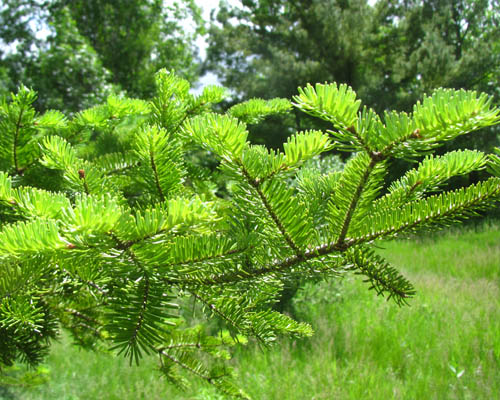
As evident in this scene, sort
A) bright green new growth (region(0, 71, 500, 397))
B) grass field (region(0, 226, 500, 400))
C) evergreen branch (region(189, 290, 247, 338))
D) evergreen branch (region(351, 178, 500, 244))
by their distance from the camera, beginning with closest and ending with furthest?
1. bright green new growth (region(0, 71, 500, 397))
2. evergreen branch (region(351, 178, 500, 244))
3. evergreen branch (region(189, 290, 247, 338))
4. grass field (region(0, 226, 500, 400))

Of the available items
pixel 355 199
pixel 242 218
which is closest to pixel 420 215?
pixel 355 199

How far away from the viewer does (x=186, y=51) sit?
1312cm

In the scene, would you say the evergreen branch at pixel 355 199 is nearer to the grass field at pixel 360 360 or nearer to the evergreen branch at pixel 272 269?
the evergreen branch at pixel 272 269

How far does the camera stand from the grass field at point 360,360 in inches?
103

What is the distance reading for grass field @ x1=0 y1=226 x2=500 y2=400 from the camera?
2.61 m

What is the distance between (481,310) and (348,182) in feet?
13.8

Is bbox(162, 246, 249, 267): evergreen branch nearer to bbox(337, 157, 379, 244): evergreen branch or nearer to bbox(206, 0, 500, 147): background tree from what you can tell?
bbox(337, 157, 379, 244): evergreen branch

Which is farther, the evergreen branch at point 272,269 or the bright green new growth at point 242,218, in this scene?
the evergreen branch at point 272,269

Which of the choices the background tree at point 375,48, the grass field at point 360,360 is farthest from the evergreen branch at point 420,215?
the background tree at point 375,48

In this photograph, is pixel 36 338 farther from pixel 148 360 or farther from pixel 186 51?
pixel 186 51

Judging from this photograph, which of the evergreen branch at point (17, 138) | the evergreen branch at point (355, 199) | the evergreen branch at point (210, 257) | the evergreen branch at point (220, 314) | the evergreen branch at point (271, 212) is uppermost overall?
the evergreen branch at point (17, 138)

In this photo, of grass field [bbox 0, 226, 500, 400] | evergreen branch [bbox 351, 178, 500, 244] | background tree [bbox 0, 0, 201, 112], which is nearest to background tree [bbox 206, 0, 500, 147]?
background tree [bbox 0, 0, 201, 112]

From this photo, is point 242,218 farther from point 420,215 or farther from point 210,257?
point 420,215

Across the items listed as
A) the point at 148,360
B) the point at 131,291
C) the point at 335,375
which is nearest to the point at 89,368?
the point at 148,360
